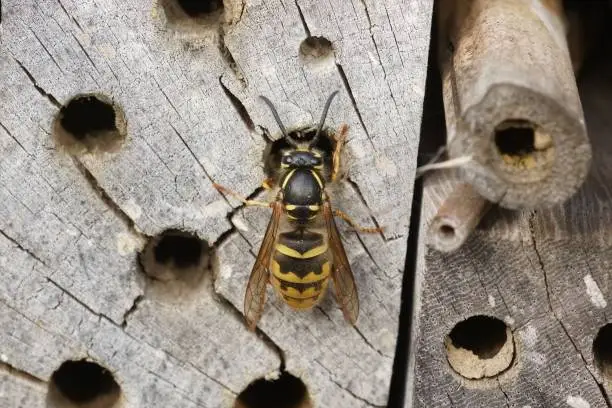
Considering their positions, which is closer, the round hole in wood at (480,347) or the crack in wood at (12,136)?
the crack in wood at (12,136)

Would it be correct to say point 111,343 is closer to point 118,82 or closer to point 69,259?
point 69,259

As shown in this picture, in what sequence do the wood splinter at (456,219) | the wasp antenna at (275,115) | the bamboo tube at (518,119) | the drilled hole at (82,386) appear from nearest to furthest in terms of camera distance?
the bamboo tube at (518,119) < the wood splinter at (456,219) < the wasp antenna at (275,115) < the drilled hole at (82,386)

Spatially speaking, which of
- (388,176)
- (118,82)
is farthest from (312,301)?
(118,82)

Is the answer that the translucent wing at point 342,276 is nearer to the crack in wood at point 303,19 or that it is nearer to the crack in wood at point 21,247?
the crack in wood at point 303,19

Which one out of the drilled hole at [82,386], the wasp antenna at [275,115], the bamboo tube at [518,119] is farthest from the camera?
the drilled hole at [82,386]

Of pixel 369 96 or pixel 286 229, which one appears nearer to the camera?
pixel 369 96

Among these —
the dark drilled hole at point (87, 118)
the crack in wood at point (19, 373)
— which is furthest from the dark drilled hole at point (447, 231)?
the crack in wood at point (19, 373)

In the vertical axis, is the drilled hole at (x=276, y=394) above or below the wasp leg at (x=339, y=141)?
below
